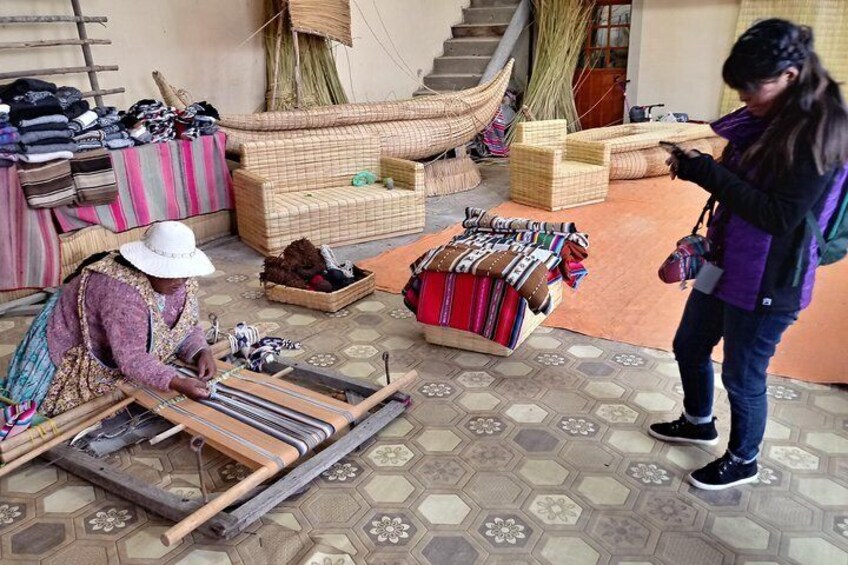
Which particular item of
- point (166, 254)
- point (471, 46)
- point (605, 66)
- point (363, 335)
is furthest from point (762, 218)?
point (605, 66)

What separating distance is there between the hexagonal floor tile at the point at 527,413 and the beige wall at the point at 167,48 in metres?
3.68

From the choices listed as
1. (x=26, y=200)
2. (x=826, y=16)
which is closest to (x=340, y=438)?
(x=26, y=200)

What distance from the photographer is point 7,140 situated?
3.34 metres

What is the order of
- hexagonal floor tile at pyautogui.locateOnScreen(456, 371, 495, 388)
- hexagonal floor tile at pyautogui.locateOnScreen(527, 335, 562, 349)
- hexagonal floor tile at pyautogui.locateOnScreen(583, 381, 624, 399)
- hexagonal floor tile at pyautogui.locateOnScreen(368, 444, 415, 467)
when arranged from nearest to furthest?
hexagonal floor tile at pyautogui.locateOnScreen(368, 444, 415, 467)
hexagonal floor tile at pyautogui.locateOnScreen(583, 381, 624, 399)
hexagonal floor tile at pyautogui.locateOnScreen(456, 371, 495, 388)
hexagonal floor tile at pyautogui.locateOnScreen(527, 335, 562, 349)

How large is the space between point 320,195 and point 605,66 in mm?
5189

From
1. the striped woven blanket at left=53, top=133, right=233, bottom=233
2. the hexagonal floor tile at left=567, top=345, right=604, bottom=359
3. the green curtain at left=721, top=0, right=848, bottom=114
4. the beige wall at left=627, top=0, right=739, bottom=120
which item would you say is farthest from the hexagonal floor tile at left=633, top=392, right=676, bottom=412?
the beige wall at left=627, top=0, right=739, bottom=120

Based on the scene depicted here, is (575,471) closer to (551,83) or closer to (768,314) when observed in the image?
(768,314)

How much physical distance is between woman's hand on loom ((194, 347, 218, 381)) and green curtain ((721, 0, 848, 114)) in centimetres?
644

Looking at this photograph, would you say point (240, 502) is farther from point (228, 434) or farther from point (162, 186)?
point (162, 186)

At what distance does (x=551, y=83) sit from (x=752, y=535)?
654cm

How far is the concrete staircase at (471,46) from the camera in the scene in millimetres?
7426

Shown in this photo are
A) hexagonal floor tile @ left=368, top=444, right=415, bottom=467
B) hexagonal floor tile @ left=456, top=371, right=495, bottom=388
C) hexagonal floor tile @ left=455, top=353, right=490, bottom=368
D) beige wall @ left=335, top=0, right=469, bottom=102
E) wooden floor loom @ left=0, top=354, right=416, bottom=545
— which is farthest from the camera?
beige wall @ left=335, top=0, right=469, bottom=102

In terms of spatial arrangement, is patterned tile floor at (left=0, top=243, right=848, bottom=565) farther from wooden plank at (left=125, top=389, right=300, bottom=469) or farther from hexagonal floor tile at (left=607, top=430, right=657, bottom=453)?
wooden plank at (left=125, top=389, right=300, bottom=469)

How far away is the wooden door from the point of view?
791 centimetres
